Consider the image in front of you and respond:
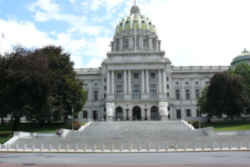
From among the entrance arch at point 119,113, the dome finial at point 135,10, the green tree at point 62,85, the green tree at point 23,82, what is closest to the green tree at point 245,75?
the entrance arch at point 119,113

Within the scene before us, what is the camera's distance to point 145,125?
201 feet

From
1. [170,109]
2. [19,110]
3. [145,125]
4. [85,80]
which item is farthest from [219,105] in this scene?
[85,80]

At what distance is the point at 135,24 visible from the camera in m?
104

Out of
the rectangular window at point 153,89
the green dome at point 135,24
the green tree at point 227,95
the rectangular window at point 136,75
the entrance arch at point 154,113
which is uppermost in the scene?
the green dome at point 135,24

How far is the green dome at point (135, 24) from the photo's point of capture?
104 m

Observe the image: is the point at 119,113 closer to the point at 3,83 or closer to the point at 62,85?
the point at 62,85

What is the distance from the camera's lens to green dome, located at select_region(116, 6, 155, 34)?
104 metres

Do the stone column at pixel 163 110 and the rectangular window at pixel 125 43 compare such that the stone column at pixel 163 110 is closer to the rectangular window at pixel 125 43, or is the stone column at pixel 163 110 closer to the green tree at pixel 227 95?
the green tree at pixel 227 95

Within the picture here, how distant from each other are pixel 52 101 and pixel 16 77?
327 inches

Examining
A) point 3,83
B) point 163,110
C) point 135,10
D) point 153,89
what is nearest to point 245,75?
point 163,110

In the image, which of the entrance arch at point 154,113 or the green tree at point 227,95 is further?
the entrance arch at point 154,113

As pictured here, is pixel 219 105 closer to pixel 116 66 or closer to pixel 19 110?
pixel 116 66

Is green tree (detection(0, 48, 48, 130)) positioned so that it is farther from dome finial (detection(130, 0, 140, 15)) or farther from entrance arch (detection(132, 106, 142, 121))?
dome finial (detection(130, 0, 140, 15))

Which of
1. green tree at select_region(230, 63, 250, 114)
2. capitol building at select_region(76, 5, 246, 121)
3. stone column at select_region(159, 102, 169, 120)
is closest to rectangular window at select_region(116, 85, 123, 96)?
capitol building at select_region(76, 5, 246, 121)
